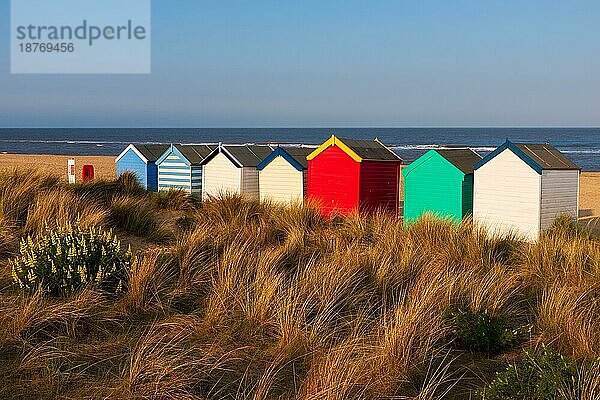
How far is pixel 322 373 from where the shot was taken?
4.53m

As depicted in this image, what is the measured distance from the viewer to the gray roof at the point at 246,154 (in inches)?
515

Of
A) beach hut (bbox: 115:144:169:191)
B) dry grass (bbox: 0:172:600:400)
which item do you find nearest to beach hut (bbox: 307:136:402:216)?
dry grass (bbox: 0:172:600:400)

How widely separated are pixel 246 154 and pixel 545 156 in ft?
18.2

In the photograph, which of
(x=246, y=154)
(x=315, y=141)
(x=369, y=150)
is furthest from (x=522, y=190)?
(x=315, y=141)

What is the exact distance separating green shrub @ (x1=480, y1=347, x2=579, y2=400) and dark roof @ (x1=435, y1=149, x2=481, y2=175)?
6300 millimetres

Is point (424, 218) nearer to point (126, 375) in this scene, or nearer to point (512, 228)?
point (512, 228)

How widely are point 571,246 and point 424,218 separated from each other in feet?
7.07

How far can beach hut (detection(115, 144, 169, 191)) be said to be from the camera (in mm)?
14945

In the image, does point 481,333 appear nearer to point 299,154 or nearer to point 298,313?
point 298,313

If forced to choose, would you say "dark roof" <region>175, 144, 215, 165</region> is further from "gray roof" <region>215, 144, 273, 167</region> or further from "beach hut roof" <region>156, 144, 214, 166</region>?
"gray roof" <region>215, 144, 273, 167</region>

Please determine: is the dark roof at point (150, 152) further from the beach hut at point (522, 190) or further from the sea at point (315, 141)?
the sea at point (315, 141)

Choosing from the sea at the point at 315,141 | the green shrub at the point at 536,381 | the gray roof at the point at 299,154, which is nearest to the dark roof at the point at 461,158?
the gray roof at the point at 299,154

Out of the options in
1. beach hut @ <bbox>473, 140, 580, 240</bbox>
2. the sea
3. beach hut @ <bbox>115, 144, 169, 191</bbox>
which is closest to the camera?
beach hut @ <bbox>473, 140, 580, 240</bbox>

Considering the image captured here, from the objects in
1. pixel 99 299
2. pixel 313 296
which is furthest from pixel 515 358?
pixel 99 299
